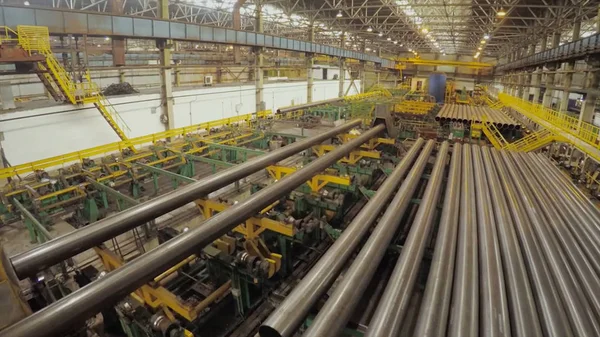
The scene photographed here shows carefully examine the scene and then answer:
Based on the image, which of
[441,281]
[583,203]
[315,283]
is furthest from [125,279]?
[583,203]

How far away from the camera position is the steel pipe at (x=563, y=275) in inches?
90.0

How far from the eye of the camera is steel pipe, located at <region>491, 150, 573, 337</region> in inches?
89.9

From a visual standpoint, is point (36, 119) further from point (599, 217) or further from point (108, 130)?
point (599, 217)

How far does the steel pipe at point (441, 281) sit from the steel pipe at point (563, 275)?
817 mm

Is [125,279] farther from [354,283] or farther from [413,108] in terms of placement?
[413,108]

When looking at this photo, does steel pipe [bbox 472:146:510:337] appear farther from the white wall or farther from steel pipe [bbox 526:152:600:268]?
the white wall

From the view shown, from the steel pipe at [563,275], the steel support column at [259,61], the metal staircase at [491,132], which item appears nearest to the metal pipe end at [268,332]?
the steel pipe at [563,275]

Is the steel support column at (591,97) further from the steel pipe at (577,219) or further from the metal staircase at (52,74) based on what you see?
the metal staircase at (52,74)

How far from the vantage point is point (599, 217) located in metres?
3.96

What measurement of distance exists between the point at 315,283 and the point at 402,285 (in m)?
0.74

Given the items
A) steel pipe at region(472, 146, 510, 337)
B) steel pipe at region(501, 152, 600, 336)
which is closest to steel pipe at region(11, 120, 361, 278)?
steel pipe at region(472, 146, 510, 337)

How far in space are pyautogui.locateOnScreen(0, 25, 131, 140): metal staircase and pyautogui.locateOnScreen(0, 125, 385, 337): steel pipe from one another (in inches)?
364

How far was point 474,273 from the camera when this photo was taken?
2842 millimetres

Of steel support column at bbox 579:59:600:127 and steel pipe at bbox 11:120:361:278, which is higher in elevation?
steel support column at bbox 579:59:600:127
